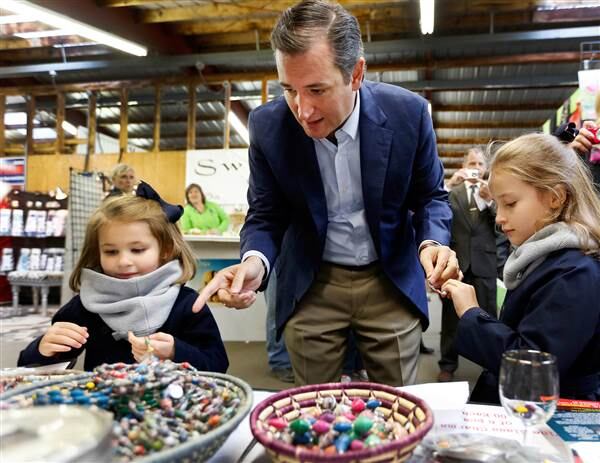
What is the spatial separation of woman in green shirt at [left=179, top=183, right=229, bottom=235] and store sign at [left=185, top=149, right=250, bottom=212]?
1600 mm

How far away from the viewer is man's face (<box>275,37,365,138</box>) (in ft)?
3.35

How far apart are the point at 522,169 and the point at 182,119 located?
923 cm

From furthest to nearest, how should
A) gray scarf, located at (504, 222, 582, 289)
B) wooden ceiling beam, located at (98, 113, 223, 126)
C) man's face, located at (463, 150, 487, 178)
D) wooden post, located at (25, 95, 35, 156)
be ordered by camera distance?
wooden ceiling beam, located at (98, 113, 223, 126) → wooden post, located at (25, 95, 35, 156) → man's face, located at (463, 150, 487, 178) → gray scarf, located at (504, 222, 582, 289)

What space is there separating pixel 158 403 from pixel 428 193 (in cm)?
91

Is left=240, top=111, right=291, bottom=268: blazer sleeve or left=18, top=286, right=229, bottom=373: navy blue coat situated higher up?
left=240, top=111, right=291, bottom=268: blazer sleeve

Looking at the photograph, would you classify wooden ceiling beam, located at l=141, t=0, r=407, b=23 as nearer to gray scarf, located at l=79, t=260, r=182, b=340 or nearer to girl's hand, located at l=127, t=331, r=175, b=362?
gray scarf, located at l=79, t=260, r=182, b=340

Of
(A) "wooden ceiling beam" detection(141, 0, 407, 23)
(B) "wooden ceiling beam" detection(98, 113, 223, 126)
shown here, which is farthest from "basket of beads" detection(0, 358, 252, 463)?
(B) "wooden ceiling beam" detection(98, 113, 223, 126)

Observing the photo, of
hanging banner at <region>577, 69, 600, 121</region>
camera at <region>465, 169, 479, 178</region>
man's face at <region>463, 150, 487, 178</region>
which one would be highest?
hanging banner at <region>577, 69, 600, 121</region>

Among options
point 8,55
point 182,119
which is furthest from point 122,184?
point 182,119

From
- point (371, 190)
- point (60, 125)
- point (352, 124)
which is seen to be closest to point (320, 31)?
point (352, 124)

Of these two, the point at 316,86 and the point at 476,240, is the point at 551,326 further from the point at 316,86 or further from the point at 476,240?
the point at 476,240

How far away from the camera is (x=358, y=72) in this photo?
3.74 ft

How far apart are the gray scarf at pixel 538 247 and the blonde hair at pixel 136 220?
787 mm

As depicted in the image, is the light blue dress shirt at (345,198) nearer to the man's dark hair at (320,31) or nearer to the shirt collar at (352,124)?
the shirt collar at (352,124)
